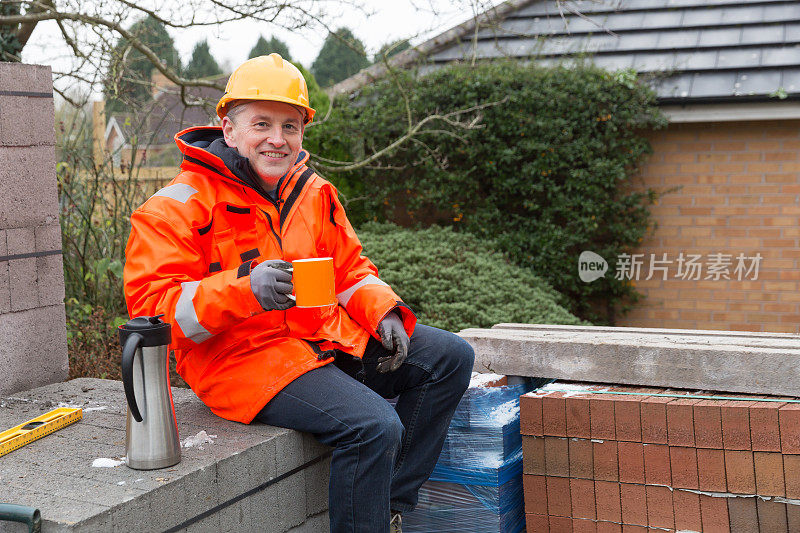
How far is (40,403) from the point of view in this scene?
3.21 m

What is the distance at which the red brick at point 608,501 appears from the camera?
317 centimetres

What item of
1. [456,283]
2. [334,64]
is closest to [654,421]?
[456,283]

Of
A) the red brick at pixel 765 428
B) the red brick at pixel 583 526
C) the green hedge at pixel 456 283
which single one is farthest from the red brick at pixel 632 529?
the green hedge at pixel 456 283

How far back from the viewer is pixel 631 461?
3.12 metres

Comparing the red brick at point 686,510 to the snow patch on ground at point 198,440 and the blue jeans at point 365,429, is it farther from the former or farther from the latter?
the snow patch on ground at point 198,440

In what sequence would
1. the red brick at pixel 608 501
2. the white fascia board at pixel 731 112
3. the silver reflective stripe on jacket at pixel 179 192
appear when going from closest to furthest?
the silver reflective stripe on jacket at pixel 179 192, the red brick at pixel 608 501, the white fascia board at pixel 731 112

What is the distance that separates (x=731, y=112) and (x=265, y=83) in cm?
604

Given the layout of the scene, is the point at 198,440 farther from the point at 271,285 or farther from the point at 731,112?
the point at 731,112

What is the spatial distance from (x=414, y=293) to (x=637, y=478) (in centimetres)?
321

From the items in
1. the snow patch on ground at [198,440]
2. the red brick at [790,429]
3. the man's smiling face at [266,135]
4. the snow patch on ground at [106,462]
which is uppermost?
the man's smiling face at [266,135]

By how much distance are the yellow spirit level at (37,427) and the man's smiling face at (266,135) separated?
46.0 inches

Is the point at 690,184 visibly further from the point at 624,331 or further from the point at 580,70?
the point at 624,331

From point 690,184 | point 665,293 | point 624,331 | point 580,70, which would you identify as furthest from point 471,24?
point 624,331

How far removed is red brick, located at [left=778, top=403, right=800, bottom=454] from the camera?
285 centimetres
